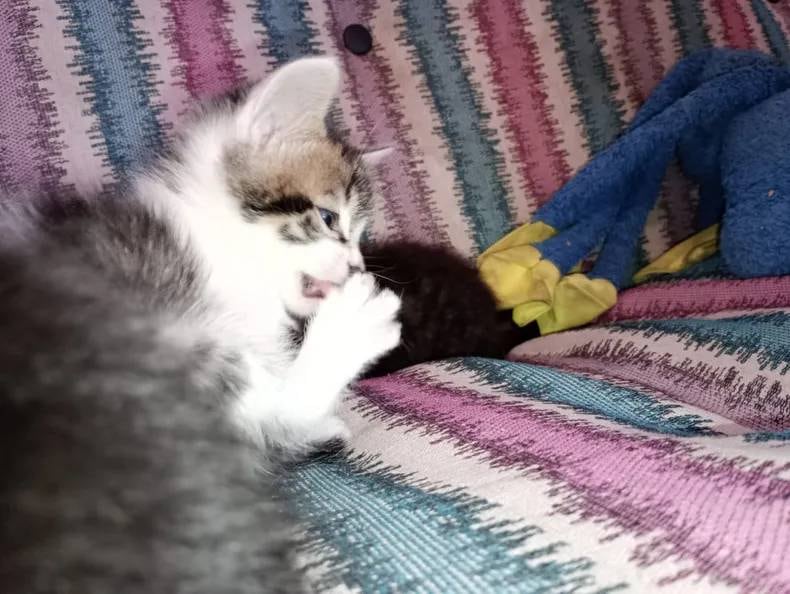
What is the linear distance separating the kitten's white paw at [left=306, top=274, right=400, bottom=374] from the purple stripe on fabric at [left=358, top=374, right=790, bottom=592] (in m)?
0.11

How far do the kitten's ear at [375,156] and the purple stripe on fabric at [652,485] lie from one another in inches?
22.6

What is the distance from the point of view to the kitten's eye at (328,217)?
1175 mm

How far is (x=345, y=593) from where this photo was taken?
24.6 inches

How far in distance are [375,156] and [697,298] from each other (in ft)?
2.18

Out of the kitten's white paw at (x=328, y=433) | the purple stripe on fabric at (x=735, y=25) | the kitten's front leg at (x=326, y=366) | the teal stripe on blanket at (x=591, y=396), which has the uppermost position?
the purple stripe on fabric at (x=735, y=25)

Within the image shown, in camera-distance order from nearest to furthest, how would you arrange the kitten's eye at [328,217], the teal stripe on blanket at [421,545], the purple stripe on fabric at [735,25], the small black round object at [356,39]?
the teal stripe on blanket at [421,545] < the kitten's eye at [328,217] < the small black round object at [356,39] < the purple stripe on fabric at [735,25]

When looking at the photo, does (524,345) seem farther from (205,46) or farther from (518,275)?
(205,46)

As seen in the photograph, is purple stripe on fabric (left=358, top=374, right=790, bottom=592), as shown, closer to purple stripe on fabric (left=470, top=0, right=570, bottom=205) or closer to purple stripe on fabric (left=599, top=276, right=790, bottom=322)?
purple stripe on fabric (left=599, top=276, right=790, bottom=322)

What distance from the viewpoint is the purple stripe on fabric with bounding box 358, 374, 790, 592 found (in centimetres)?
61

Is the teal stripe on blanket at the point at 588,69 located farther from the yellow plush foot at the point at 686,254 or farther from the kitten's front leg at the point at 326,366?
the kitten's front leg at the point at 326,366

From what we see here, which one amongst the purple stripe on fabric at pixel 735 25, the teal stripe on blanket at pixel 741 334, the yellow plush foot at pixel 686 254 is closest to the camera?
the teal stripe on blanket at pixel 741 334

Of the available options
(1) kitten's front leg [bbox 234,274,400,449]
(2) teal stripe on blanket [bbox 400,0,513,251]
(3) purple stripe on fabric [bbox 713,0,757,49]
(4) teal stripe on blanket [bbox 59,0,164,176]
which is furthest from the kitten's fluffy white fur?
(3) purple stripe on fabric [bbox 713,0,757,49]

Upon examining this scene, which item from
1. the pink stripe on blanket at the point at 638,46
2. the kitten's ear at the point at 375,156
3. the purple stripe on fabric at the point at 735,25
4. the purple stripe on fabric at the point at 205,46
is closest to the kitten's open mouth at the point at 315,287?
the kitten's ear at the point at 375,156

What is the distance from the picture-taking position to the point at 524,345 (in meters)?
1.47
